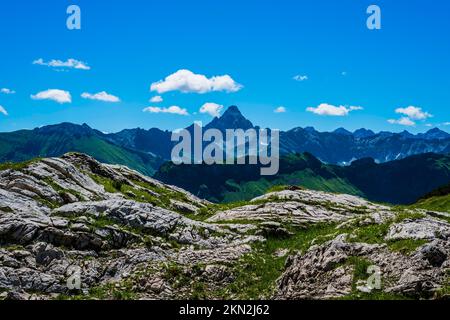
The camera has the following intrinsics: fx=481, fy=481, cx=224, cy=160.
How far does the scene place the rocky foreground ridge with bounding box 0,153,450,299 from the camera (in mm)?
29344

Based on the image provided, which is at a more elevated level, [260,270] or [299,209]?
[299,209]

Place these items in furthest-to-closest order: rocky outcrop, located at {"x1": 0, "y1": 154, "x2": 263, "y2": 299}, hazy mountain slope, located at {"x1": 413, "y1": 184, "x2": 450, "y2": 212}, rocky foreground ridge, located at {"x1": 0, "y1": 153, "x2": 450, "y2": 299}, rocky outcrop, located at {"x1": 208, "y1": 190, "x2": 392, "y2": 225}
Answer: hazy mountain slope, located at {"x1": 413, "y1": 184, "x2": 450, "y2": 212} → rocky outcrop, located at {"x1": 208, "y1": 190, "x2": 392, "y2": 225} → rocky outcrop, located at {"x1": 0, "y1": 154, "x2": 263, "y2": 299} → rocky foreground ridge, located at {"x1": 0, "y1": 153, "x2": 450, "y2": 299}

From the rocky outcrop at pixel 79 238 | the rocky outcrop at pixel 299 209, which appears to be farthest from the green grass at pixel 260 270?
the rocky outcrop at pixel 299 209

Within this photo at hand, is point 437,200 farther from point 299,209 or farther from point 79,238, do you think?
point 79,238

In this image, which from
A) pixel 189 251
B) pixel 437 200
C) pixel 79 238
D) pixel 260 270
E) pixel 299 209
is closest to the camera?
pixel 260 270

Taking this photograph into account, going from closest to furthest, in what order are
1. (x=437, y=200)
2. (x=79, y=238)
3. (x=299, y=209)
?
(x=79, y=238), (x=299, y=209), (x=437, y=200)

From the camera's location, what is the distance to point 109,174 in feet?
221

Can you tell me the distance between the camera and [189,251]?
131 ft

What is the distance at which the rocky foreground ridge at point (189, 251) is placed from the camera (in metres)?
29.3

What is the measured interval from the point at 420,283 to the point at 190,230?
2274cm

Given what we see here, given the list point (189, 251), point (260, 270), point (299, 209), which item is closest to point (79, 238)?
point (189, 251)

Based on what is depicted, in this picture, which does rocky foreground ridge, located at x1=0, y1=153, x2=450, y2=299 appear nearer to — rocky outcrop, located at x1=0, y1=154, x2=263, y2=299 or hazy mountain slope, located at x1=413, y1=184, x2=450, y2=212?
rocky outcrop, located at x1=0, y1=154, x2=263, y2=299

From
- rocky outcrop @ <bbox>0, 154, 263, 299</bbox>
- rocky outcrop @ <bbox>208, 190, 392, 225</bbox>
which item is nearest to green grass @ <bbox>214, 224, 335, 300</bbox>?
rocky outcrop @ <bbox>0, 154, 263, 299</bbox>
